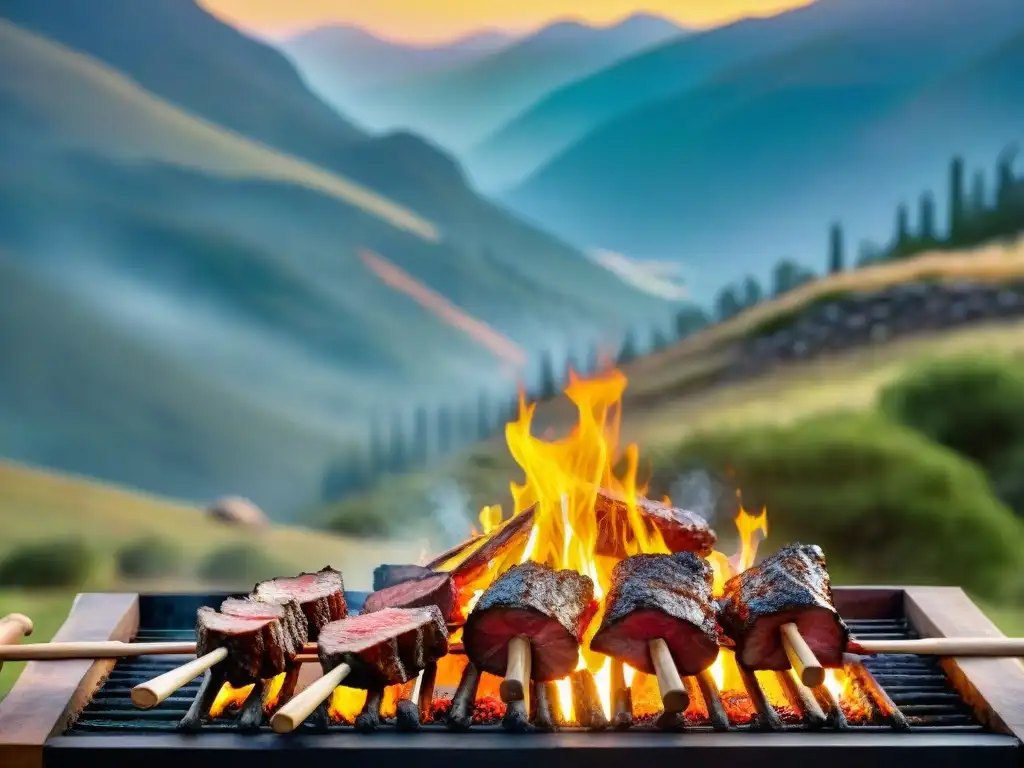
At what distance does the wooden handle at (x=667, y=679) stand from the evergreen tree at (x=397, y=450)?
14.6 ft

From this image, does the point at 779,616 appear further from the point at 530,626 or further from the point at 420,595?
the point at 420,595

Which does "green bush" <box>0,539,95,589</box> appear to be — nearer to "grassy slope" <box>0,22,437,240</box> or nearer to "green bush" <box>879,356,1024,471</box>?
"grassy slope" <box>0,22,437,240</box>

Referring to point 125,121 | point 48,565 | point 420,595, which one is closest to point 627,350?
point 125,121

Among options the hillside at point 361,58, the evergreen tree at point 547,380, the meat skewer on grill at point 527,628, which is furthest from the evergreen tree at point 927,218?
the meat skewer on grill at point 527,628

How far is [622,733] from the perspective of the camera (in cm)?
253

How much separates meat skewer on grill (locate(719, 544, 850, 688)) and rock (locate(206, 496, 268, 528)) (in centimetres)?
442

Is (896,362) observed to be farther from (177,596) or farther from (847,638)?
(177,596)

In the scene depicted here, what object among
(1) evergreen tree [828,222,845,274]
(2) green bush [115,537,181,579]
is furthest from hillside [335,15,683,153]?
(2) green bush [115,537,181,579]

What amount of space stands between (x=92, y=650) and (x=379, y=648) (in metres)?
0.82

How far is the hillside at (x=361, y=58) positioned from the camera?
703 cm

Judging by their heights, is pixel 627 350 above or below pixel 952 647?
above

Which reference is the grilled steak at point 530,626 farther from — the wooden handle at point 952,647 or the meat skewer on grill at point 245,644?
the wooden handle at point 952,647

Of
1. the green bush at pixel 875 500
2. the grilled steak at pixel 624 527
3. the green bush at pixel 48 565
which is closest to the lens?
the grilled steak at pixel 624 527

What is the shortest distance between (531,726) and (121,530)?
4.75 m
